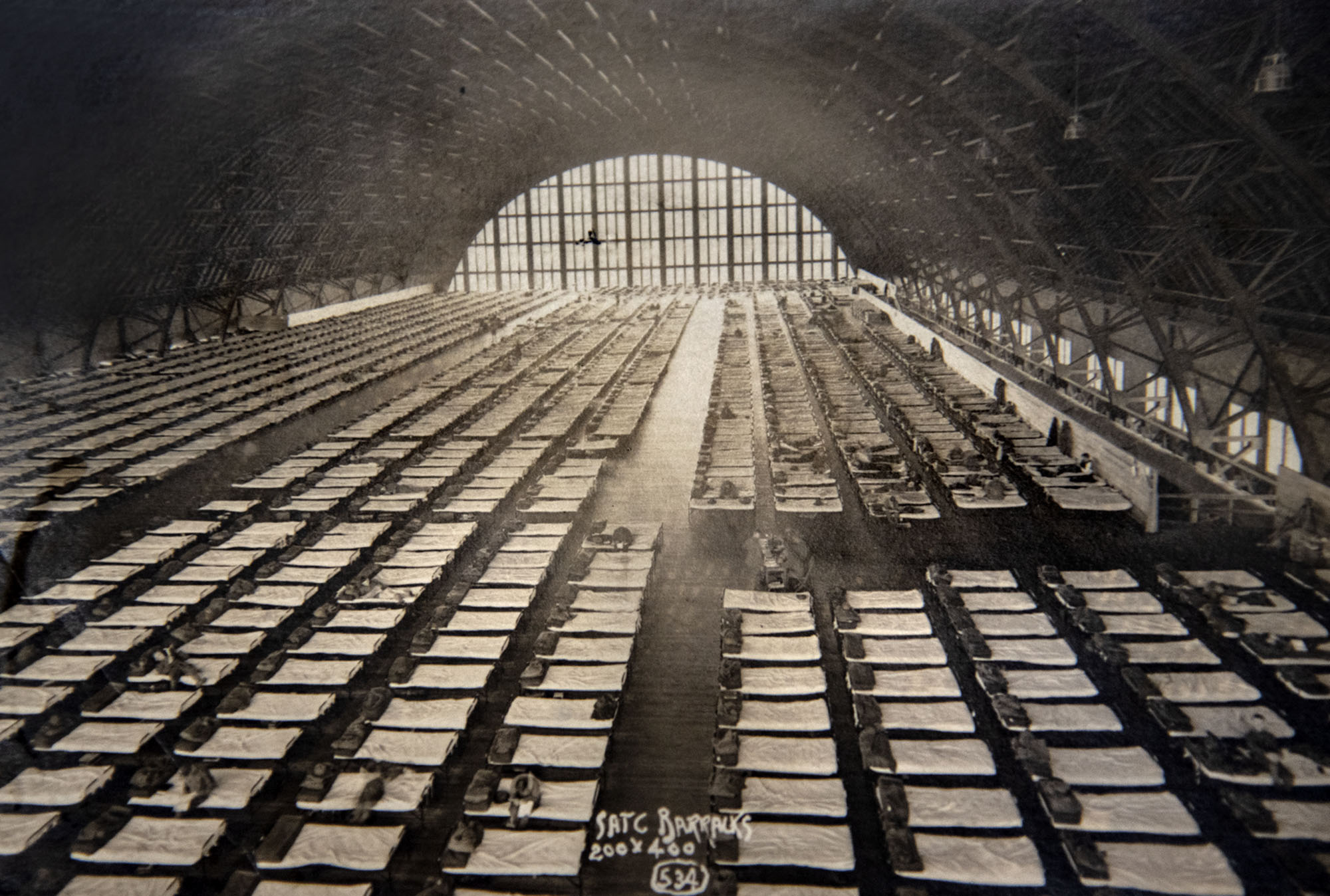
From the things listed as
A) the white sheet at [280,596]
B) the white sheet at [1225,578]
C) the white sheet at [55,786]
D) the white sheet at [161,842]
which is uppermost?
the white sheet at [1225,578]

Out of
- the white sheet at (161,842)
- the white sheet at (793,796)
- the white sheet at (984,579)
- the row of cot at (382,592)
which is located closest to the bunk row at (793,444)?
the white sheet at (984,579)

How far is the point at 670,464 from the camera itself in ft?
56.7

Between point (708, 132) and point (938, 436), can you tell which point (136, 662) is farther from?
point (708, 132)

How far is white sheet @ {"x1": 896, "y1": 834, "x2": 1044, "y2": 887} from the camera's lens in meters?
6.72

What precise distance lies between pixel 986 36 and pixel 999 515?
855cm

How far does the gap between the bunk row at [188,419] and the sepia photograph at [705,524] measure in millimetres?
202

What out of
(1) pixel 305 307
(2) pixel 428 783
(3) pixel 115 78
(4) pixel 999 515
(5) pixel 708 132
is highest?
(5) pixel 708 132

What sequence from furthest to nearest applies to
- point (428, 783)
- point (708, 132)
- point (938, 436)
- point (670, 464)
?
point (708, 132)
point (938, 436)
point (670, 464)
point (428, 783)

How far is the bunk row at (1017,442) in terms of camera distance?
14.7m

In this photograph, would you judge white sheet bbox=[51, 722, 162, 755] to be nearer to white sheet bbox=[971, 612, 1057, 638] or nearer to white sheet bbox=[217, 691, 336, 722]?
white sheet bbox=[217, 691, 336, 722]

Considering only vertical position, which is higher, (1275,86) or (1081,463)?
(1275,86)

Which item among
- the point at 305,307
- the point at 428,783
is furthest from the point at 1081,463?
the point at 305,307

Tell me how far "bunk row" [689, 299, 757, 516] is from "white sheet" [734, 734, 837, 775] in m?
6.23

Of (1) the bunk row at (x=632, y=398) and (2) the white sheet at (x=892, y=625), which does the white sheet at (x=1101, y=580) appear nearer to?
(2) the white sheet at (x=892, y=625)
